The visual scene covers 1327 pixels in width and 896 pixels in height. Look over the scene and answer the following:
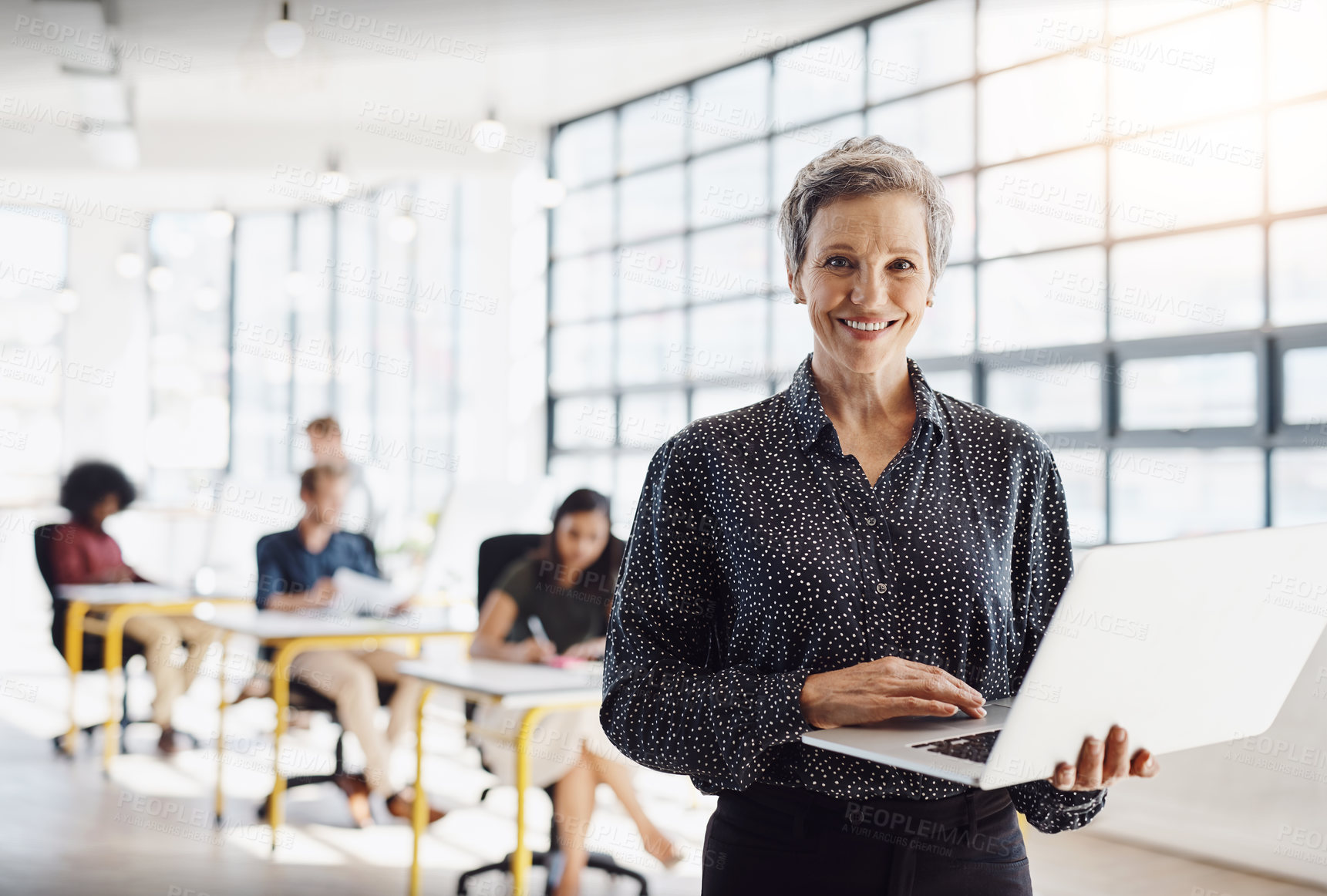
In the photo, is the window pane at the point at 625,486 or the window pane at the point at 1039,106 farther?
the window pane at the point at 625,486

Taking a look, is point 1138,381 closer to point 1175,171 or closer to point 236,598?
point 1175,171

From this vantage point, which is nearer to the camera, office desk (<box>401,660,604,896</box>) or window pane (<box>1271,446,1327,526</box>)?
office desk (<box>401,660,604,896</box>)

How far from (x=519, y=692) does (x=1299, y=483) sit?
2616 millimetres

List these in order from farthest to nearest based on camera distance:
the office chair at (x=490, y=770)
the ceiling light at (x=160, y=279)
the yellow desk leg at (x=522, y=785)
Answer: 1. the ceiling light at (x=160, y=279)
2. the office chair at (x=490, y=770)
3. the yellow desk leg at (x=522, y=785)

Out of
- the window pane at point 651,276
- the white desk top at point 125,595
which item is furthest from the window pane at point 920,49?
the white desk top at point 125,595

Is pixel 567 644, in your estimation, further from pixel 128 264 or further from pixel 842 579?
pixel 128 264

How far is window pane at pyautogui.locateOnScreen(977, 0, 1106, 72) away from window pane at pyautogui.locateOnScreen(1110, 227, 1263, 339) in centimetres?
85

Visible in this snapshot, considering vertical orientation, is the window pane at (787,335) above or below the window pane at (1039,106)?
below

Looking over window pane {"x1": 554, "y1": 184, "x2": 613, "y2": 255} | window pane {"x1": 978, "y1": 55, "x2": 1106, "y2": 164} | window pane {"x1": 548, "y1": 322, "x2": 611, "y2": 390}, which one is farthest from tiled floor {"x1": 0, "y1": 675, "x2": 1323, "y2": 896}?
window pane {"x1": 554, "y1": 184, "x2": 613, "y2": 255}

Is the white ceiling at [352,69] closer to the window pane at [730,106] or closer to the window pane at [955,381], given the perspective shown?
the window pane at [730,106]

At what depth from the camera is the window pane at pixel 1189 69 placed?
13.5ft

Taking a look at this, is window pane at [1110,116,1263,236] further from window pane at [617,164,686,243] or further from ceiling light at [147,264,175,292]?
ceiling light at [147,264,175,292]

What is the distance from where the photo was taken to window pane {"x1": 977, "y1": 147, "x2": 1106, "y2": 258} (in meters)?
4.63

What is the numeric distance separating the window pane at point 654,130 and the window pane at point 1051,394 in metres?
2.58
